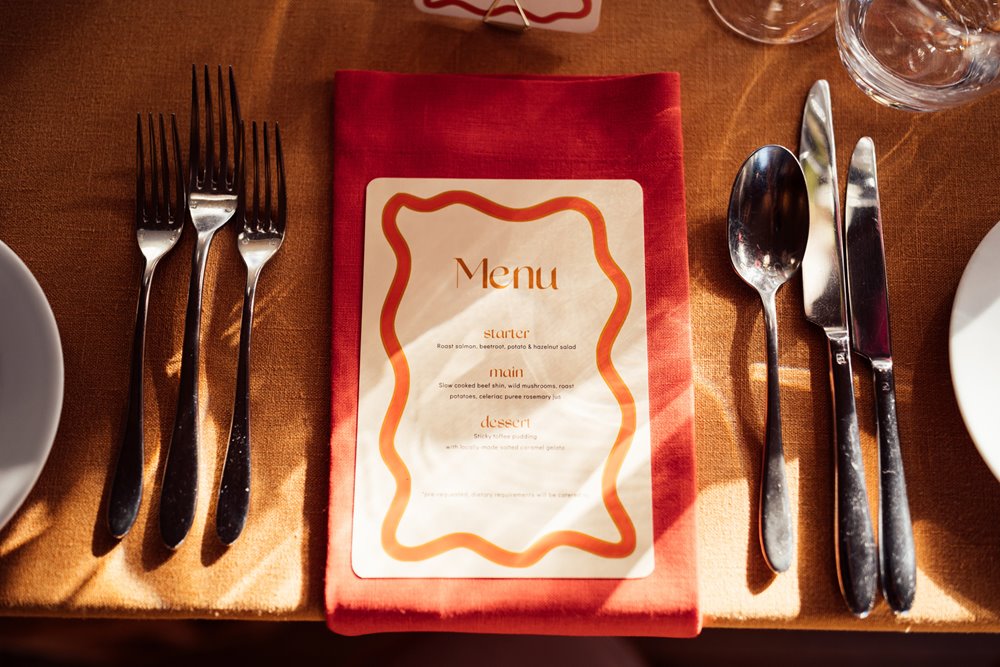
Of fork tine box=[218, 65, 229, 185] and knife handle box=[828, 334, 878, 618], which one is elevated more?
fork tine box=[218, 65, 229, 185]

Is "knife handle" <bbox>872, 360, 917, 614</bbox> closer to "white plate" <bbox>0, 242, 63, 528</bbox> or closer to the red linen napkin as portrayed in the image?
the red linen napkin

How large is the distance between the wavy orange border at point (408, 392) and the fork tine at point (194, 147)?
0.16 m

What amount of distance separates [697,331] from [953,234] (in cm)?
24

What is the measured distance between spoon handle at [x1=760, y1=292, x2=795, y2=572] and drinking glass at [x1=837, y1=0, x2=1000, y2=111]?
0.25 meters

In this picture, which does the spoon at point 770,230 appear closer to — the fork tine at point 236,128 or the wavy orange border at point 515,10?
the wavy orange border at point 515,10

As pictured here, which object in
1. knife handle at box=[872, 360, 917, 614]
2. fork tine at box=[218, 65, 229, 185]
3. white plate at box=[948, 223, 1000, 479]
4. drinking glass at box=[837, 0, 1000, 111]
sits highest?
drinking glass at box=[837, 0, 1000, 111]

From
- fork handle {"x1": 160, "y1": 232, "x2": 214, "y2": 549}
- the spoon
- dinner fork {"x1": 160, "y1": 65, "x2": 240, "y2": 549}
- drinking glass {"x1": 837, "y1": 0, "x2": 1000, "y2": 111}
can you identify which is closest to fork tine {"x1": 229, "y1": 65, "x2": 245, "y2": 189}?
dinner fork {"x1": 160, "y1": 65, "x2": 240, "y2": 549}

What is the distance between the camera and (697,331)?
0.56m

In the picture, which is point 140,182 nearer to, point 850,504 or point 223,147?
point 223,147

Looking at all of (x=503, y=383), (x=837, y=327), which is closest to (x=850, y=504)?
(x=837, y=327)

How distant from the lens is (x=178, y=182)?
0.58 m

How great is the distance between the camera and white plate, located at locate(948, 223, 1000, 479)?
0.49 meters

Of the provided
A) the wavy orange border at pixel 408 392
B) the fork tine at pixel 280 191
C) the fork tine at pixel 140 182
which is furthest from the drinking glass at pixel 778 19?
the fork tine at pixel 140 182

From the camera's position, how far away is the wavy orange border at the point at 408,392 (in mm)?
496
